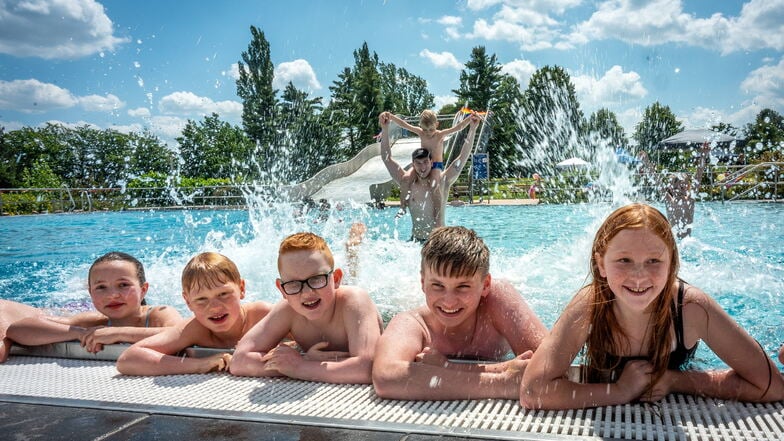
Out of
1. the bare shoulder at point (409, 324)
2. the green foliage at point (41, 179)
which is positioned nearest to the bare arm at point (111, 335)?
the bare shoulder at point (409, 324)

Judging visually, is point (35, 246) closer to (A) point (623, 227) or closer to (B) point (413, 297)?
(B) point (413, 297)

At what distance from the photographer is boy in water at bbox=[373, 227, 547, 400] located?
2.24 meters

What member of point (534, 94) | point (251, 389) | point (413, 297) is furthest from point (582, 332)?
point (534, 94)

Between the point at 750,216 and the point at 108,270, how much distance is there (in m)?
13.5

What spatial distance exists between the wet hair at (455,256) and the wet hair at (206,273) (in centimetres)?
107

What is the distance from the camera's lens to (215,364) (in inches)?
108

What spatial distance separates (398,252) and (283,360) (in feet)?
17.6

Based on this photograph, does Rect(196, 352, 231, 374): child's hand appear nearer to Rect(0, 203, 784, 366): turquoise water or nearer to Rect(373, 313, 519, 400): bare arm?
Rect(373, 313, 519, 400): bare arm

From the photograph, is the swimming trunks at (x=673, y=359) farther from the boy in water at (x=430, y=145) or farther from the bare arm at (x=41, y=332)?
the boy in water at (x=430, y=145)

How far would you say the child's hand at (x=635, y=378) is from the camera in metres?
2.09

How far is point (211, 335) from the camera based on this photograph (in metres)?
3.13

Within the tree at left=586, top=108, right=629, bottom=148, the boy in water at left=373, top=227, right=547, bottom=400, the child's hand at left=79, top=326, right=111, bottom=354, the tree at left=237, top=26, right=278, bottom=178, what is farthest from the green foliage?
the tree at left=586, top=108, right=629, bottom=148

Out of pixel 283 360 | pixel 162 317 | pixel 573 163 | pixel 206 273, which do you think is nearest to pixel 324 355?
pixel 283 360

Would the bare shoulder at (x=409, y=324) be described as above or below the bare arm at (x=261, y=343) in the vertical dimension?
above
